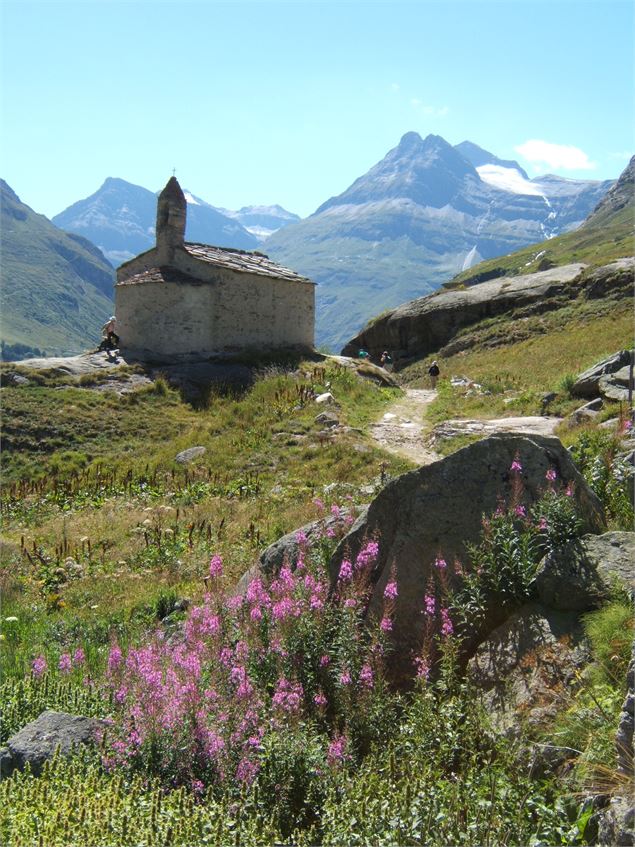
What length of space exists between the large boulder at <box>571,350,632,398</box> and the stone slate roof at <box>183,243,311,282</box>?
16.7 metres

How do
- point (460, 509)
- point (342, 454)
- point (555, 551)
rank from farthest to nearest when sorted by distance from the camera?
1. point (342, 454)
2. point (460, 509)
3. point (555, 551)

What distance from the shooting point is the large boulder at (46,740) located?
19.6 feet

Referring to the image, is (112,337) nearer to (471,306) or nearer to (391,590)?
(471,306)

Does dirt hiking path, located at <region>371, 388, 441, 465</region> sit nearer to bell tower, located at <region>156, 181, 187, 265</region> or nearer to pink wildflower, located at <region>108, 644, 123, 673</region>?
pink wildflower, located at <region>108, 644, 123, 673</region>

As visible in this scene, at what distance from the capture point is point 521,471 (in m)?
6.77

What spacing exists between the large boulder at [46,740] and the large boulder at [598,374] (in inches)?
739

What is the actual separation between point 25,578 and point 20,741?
7.62m

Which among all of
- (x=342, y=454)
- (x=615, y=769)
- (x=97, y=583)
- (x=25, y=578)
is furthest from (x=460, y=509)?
(x=342, y=454)

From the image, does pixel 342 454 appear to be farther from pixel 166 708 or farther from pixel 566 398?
pixel 166 708

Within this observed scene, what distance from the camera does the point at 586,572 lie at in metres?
5.82

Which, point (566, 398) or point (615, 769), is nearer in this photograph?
point (615, 769)

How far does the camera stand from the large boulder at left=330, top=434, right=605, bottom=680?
6.46m

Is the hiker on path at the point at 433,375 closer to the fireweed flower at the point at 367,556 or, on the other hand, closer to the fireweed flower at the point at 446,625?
the fireweed flower at the point at 367,556

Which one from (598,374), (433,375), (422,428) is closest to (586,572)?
(598,374)
